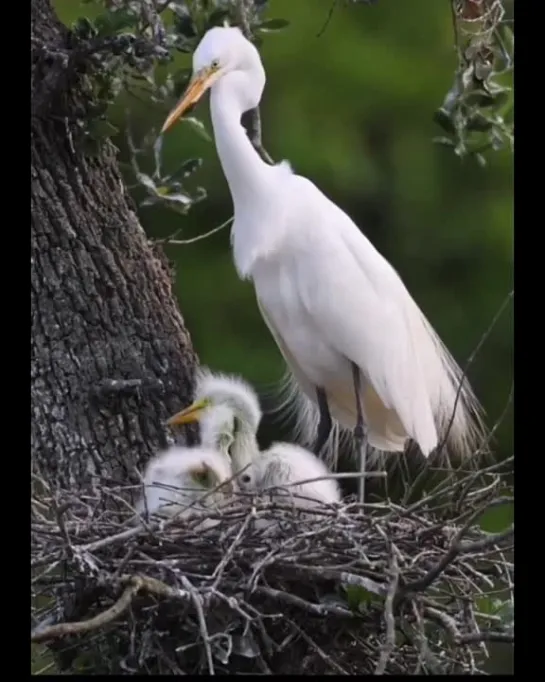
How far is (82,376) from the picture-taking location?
2557 millimetres

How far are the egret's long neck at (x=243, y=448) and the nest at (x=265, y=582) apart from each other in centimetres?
25

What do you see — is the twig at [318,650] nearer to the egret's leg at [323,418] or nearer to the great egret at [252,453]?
the great egret at [252,453]

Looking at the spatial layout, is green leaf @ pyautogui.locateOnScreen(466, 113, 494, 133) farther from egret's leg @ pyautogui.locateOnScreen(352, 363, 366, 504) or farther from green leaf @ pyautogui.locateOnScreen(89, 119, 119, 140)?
green leaf @ pyautogui.locateOnScreen(89, 119, 119, 140)

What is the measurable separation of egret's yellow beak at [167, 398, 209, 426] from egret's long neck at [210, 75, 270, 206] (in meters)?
0.36

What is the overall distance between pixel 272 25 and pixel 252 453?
69 centimetres

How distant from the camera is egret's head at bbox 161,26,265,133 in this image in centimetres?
247

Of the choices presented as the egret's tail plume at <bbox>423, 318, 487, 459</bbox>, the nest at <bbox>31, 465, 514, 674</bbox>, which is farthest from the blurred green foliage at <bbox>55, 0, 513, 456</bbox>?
the nest at <bbox>31, 465, 514, 674</bbox>

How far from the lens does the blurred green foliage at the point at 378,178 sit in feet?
13.3

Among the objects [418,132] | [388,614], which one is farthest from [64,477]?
[418,132]

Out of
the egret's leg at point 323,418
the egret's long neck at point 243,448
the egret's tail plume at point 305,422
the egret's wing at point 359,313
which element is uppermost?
the egret's wing at point 359,313

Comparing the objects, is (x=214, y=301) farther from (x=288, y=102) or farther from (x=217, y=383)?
(x=217, y=383)

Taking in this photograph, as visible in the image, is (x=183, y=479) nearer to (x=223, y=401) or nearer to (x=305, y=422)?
Answer: (x=223, y=401)

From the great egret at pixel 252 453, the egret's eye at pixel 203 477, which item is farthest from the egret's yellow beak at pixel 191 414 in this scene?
the egret's eye at pixel 203 477
